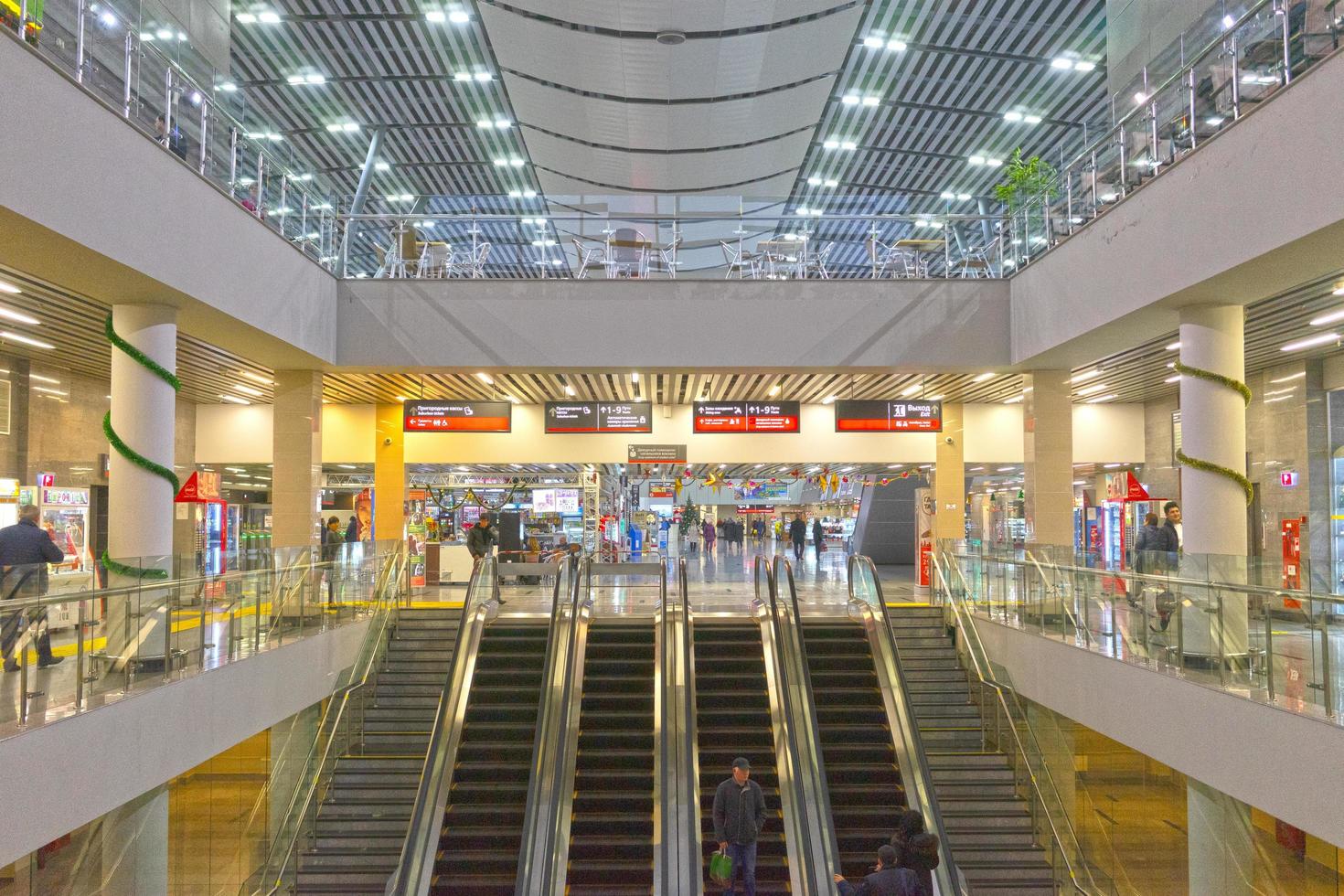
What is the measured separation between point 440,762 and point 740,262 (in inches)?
290

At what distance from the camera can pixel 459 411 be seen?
15.6m

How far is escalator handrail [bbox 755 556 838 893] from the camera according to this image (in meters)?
8.17

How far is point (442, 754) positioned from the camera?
9.75 meters

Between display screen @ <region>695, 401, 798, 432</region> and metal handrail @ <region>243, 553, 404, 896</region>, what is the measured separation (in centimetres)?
583

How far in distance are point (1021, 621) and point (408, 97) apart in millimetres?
12489

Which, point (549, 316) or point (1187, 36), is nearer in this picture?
point (1187, 36)

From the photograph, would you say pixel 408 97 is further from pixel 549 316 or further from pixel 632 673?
pixel 632 673

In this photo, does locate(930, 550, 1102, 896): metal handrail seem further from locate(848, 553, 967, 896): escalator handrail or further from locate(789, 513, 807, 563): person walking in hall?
locate(789, 513, 807, 563): person walking in hall

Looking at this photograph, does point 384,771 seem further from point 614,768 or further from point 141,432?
point 141,432

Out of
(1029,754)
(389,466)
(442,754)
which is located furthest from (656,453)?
(442,754)

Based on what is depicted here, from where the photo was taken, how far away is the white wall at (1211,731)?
5.77 meters

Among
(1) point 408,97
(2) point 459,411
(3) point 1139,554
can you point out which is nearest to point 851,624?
(3) point 1139,554

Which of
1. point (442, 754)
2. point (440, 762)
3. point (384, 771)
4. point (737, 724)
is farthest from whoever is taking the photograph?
point (384, 771)

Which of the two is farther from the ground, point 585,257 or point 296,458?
point 585,257
